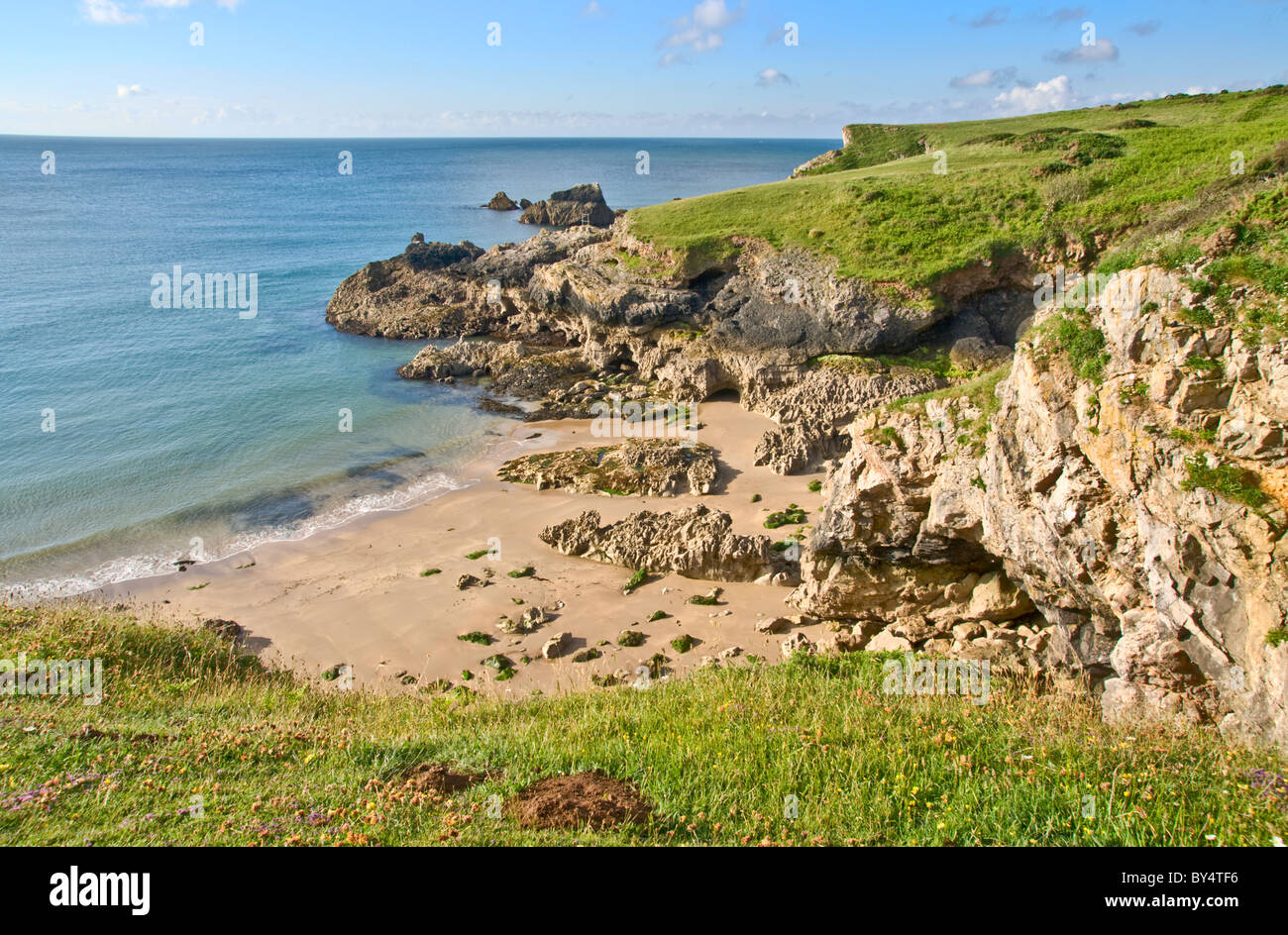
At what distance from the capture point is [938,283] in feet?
112

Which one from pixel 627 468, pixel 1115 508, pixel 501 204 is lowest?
pixel 627 468

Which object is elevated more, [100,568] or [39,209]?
[39,209]

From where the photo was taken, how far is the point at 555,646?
17844 mm

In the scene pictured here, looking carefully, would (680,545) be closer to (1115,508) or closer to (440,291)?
(1115,508)

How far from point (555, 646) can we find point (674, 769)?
31.3 feet

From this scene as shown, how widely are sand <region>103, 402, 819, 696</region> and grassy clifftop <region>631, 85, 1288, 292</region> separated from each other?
49.8 feet

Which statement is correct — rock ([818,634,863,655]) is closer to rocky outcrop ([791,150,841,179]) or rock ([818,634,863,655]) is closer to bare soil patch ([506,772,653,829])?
bare soil patch ([506,772,653,829])

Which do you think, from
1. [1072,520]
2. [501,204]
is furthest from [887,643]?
[501,204]

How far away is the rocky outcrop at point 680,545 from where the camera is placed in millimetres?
20219

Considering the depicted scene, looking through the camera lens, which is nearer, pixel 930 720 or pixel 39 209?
pixel 930 720

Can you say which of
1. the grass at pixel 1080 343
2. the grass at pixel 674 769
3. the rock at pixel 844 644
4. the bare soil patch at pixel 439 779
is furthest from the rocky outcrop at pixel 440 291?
the bare soil patch at pixel 439 779

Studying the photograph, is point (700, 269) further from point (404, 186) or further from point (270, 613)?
point (404, 186)
